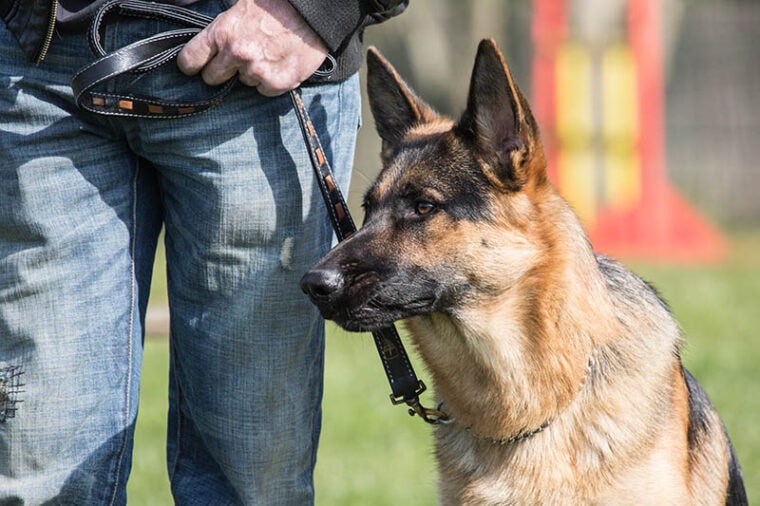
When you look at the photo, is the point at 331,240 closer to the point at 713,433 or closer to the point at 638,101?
the point at 713,433

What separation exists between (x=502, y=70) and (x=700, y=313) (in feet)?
17.8

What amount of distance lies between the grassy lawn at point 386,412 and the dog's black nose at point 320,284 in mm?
974

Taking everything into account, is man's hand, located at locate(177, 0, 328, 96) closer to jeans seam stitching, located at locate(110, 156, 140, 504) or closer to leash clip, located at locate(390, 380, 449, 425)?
jeans seam stitching, located at locate(110, 156, 140, 504)

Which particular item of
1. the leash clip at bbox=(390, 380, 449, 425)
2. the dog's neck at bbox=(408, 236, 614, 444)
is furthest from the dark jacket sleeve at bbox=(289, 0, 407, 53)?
the leash clip at bbox=(390, 380, 449, 425)

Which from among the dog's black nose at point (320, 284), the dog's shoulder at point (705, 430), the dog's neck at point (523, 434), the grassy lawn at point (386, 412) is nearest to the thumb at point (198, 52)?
the dog's black nose at point (320, 284)

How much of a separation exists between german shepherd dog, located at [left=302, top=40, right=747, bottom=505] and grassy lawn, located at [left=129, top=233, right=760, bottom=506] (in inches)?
17.2

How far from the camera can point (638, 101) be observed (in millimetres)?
11883

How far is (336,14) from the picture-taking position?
8.77ft

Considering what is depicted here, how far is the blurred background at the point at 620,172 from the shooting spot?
16.8 ft

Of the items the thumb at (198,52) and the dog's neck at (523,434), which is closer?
the thumb at (198,52)

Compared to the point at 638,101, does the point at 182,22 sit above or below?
above

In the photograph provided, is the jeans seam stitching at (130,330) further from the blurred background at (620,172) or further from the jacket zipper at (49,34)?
the blurred background at (620,172)

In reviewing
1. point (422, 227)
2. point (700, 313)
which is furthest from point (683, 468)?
point (700, 313)

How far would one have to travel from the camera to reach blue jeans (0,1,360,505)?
271 centimetres
